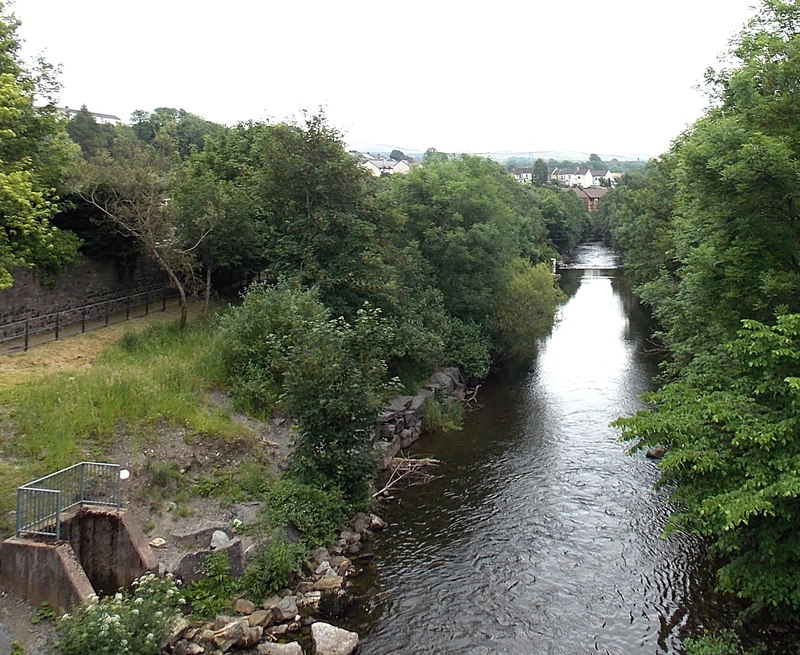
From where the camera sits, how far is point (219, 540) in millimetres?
13570

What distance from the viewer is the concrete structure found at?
11109mm

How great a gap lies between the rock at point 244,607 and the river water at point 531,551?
204cm

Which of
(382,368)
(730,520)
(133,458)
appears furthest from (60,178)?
(730,520)

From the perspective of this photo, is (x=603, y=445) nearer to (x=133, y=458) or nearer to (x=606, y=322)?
(x=133, y=458)

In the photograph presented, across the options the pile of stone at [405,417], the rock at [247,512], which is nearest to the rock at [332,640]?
the rock at [247,512]

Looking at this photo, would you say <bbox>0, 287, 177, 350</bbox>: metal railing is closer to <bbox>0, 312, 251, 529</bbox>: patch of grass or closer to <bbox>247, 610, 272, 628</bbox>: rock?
<bbox>0, 312, 251, 529</bbox>: patch of grass

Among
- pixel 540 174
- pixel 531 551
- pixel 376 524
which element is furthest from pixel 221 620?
pixel 540 174

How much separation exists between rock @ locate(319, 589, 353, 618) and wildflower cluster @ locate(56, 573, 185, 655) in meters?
2.94

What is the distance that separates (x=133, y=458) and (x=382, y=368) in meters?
6.28

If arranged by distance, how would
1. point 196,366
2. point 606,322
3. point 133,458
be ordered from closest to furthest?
point 133,458
point 196,366
point 606,322

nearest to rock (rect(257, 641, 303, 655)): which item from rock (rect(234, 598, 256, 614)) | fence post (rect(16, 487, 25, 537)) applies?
rock (rect(234, 598, 256, 614))

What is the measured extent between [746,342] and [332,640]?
8.80 meters

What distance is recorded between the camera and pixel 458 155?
3912 cm

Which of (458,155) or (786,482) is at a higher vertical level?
(458,155)
